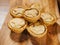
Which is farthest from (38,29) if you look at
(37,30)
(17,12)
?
(17,12)

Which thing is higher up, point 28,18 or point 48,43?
point 28,18

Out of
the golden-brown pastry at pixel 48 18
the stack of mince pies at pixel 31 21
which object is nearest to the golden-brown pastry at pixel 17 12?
the stack of mince pies at pixel 31 21

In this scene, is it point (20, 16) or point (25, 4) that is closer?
point (20, 16)

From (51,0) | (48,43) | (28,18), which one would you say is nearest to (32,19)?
(28,18)

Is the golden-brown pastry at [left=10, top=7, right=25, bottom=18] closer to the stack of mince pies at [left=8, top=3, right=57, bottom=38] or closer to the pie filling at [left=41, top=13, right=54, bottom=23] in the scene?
the stack of mince pies at [left=8, top=3, right=57, bottom=38]

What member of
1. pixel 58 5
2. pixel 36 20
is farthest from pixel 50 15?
pixel 58 5

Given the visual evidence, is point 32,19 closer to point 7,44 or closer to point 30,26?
point 30,26
